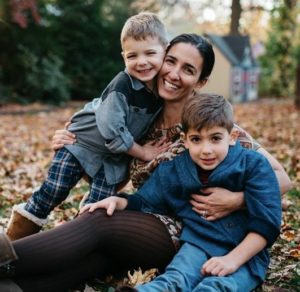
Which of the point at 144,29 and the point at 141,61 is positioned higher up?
the point at 144,29

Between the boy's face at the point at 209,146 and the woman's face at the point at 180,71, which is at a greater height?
the woman's face at the point at 180,71

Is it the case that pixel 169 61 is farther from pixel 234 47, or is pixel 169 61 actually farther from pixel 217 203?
pixel 234 47

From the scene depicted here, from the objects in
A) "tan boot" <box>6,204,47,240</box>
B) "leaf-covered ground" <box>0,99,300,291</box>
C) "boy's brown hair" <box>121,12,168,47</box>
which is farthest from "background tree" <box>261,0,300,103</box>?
"tan boot" <box>6,204,47,240</box>

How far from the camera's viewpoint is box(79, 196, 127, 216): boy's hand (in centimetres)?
266

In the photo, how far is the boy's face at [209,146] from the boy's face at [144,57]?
2.06 ft

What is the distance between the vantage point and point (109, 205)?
2.68 m

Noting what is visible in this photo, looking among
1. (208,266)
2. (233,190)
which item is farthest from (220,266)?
(233,190)

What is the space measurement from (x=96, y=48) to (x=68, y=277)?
1962 cm

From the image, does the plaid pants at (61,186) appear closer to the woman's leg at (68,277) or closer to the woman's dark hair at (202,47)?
the woman's leg at (68,277)

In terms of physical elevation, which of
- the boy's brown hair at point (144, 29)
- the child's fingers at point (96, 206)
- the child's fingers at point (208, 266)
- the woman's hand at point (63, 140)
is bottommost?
the child's fingers at point (208, 266)

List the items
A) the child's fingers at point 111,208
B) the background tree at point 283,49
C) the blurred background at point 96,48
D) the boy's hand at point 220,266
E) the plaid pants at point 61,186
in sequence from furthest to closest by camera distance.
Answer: the background tree at point 283,49 < the blurred background at point 96,48 < the plaid pants at point 61,186 < the child's fingers at point 111,208 < the boy's hand at point 220,266

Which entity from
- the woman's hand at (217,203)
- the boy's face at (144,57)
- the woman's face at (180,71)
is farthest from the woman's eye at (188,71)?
the woman's hand at (217,203)

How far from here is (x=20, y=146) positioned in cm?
855

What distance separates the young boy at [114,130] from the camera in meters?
3.07
